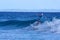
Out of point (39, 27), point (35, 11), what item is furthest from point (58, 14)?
point (39, 27)

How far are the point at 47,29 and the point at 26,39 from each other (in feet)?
5.76

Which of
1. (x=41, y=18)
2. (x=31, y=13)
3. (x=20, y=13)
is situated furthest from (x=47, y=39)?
(x=20, y=13)

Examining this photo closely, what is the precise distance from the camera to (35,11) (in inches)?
384

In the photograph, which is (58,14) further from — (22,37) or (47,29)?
(22,37)

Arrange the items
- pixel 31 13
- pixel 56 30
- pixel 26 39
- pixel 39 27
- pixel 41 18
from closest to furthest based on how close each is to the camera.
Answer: pixel 26 39 → pixel 56 30 → pixel 39 27 → pixel 41 18 → pixel 31 13

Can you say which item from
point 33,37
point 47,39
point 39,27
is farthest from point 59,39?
point 39,27

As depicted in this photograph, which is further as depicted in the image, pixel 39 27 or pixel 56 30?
pixel 39 27

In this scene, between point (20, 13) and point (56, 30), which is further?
point (20, 13)

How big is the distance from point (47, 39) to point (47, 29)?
1.57m

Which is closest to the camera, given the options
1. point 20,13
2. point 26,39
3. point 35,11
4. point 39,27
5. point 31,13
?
point 26,39

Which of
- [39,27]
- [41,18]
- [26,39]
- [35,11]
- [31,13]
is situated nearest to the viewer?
[26,39]

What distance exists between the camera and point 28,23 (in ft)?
27.0

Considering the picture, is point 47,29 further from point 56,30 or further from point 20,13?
point 20,13

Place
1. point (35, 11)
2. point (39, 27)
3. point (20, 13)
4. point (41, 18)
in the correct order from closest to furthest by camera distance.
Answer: point (39, 27) → point (41, 18) → point (35, 11) → point (20, 13)
